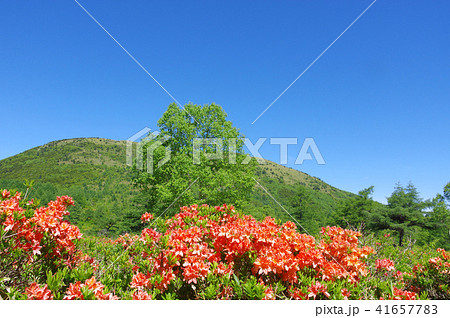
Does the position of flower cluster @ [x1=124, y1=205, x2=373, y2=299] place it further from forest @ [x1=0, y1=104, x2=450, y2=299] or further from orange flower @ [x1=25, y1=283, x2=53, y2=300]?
orange flower @ [x1=25, y1=283, x2=53, y2=300]

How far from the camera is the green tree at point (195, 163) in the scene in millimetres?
16266

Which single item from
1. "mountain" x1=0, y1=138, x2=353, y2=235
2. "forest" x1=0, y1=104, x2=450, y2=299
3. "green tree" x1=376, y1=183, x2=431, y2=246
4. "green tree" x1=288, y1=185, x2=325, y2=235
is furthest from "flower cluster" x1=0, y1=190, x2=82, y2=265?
"mountain" x1=0, y1=138, x2=353, y2=235

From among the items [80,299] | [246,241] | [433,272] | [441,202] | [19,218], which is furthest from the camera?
[441,202]

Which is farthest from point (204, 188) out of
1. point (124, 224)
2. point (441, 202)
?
point (441, 202)

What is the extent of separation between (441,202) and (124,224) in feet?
132

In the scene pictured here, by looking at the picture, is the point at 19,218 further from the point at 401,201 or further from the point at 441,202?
the point at 441,202

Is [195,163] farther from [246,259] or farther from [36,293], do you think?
[36,293]

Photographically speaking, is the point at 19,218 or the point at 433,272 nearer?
the point at 19,218

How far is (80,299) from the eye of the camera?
7.20ft

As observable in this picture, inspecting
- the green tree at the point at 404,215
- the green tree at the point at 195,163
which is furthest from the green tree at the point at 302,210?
the green tree at the point at 195,163

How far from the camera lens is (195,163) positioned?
55.5 ft

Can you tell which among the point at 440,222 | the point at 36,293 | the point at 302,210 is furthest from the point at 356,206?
the point at 36,293

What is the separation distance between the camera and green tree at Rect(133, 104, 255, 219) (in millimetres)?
16266
